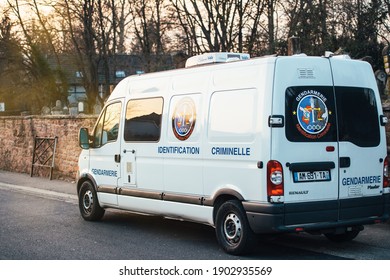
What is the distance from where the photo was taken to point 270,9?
25.1 m

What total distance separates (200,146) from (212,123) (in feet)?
1.25

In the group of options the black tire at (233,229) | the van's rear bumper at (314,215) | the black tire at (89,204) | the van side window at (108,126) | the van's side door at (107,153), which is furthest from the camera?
the black tire at (89,204)

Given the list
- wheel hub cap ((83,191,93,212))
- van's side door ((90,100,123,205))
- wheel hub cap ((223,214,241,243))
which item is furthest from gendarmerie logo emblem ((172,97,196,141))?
wheel hub cap ((83,191,93,212))

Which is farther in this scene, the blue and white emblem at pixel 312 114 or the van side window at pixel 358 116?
the van side window at pixel 358 116

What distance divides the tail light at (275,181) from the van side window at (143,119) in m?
2.36

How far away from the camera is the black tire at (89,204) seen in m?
10.9

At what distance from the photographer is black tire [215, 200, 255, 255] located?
769 cm

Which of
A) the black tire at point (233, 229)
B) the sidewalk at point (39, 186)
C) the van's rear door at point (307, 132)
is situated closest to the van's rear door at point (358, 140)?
the van's rear door at point (307, 132)

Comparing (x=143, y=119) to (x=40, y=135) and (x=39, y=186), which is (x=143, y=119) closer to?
(x=39, y=186)

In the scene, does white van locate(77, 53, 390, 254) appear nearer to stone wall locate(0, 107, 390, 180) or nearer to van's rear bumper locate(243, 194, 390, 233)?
van's rear bumper locate(243, 194, 390, 233)

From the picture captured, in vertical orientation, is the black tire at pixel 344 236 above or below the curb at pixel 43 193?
above

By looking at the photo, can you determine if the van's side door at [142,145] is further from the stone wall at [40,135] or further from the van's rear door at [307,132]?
the stone wall at [40,135]

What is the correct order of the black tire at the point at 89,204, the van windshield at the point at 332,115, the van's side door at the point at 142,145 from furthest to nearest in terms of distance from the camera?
1. the black tire at the point at 89,204
2. the van's side door at the point at 142,145
3. the van windshield at the point at 332,115

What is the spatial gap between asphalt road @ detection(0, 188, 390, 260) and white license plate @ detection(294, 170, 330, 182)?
851mm
